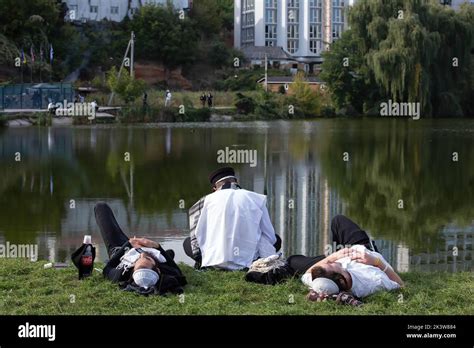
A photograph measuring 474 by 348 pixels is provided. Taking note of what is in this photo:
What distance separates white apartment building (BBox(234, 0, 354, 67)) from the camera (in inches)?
3622

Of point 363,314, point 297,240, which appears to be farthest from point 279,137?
point 363,314

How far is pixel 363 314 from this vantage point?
6293mm

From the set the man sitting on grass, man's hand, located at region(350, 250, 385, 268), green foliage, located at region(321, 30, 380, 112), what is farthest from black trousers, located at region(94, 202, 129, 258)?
green foliage, located at region(321, 30, 380, 112)

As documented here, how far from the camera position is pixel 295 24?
305ft

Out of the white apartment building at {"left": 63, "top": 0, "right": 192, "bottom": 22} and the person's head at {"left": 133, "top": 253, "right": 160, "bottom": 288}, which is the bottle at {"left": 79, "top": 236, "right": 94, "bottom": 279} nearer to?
the person's head at {"left": 133, "top": 253, "right": 160, "bottom": 288}

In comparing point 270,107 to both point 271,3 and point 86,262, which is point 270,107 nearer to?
point 271,3

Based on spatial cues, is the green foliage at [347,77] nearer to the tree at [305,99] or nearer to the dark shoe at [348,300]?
the tree at [305,99]

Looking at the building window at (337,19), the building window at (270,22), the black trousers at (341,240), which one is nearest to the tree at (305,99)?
the building window at (270,22)

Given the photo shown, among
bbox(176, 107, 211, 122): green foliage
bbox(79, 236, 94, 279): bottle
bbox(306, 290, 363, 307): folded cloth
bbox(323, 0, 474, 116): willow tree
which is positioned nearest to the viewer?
bbox(306, 290, 363, 307): folded cloth

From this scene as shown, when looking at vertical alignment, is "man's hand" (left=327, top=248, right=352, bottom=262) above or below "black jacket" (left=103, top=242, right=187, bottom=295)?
above

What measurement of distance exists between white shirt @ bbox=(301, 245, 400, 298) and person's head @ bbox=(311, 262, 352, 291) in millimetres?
80

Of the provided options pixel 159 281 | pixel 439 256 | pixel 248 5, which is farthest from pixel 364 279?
pixel 248 5

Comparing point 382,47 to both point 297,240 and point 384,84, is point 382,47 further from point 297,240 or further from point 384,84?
point 297,240
